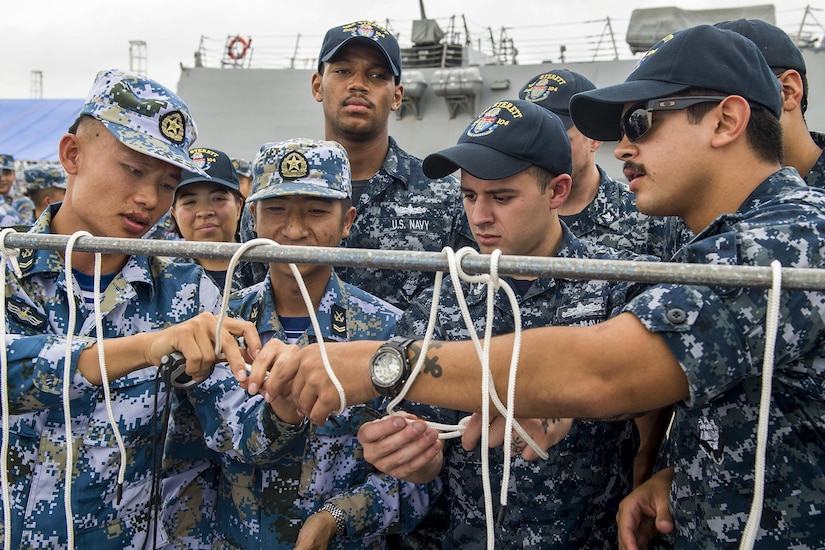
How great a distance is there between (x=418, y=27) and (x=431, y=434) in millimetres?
19624

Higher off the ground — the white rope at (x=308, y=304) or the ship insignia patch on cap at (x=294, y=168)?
the ship insignia patch on cap at (x=294, y=168)

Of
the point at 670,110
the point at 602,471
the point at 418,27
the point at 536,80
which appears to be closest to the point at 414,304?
the point at 602,471

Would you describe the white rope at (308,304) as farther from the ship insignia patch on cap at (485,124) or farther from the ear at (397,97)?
the ear at (397,97)

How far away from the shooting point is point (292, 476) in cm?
251

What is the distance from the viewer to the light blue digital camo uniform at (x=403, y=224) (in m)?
3.46

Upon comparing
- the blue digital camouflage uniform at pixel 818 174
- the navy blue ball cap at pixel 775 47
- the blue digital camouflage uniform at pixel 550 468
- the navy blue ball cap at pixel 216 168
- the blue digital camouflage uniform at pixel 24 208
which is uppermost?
the navy blue ball cap at pixel 775 47

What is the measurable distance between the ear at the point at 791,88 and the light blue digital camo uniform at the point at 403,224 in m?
1.53

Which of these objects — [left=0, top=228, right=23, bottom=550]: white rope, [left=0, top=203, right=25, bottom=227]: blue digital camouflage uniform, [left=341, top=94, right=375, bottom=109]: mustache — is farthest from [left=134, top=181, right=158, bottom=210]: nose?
[left=0, top=203, right=25, bottom=227]: blue digital camouflage uniform

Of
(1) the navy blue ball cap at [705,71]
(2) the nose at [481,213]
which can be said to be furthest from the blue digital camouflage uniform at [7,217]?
(1) the navy blue ball cap at [705,71]

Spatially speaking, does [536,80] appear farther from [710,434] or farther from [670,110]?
[710,434]

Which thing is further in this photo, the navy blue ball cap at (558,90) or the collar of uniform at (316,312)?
the navy blue ball cap at (558,90)

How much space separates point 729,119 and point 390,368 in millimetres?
1130

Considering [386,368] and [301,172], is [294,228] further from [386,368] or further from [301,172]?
[386,368]

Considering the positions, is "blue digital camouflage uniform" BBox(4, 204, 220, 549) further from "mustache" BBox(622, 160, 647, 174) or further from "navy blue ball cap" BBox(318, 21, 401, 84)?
"navy blue ball cap" BBox(318, 21, 401, 84)
